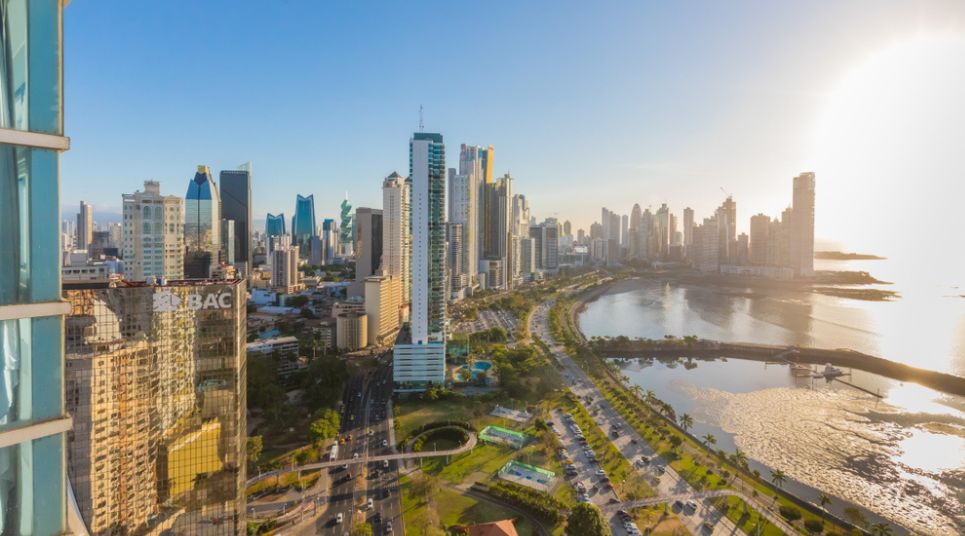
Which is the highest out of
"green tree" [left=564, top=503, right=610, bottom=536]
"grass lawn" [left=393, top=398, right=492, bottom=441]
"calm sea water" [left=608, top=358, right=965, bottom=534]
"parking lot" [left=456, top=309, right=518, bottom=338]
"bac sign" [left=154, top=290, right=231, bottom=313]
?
"bac sign" [left=154, top=290, right=231, bottom=313]

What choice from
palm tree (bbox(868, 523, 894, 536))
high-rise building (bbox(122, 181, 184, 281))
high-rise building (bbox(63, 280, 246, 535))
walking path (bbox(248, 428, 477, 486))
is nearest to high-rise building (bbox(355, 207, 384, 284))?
high-rise building (bbox(122, 181, 184, 281))

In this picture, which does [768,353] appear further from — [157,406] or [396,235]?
[157,406]

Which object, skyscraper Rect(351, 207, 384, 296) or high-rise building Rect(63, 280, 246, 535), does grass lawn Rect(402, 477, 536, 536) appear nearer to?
high-rise building Rect(63, 280, 246, 535)

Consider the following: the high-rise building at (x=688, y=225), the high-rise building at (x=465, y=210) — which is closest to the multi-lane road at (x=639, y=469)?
the high-rise building at (x=465, y=210)

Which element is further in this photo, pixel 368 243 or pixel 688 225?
pixel 688 225

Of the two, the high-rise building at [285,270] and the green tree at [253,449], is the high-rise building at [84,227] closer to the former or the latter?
the high-rise building at [285,270]

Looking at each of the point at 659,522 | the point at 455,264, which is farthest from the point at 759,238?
the point at 659,522
